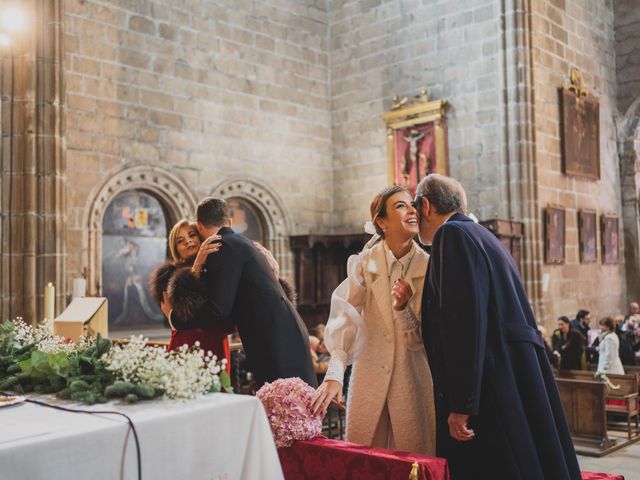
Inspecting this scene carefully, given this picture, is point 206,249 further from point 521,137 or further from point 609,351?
point 521,137

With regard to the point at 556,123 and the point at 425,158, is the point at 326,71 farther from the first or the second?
the point at 556,123

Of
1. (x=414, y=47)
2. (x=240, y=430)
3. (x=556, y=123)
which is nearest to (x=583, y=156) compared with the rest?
(x=556, y=123)

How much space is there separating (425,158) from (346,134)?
1.92 m

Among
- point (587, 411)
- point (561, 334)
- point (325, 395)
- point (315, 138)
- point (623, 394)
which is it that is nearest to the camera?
point (325, 395)

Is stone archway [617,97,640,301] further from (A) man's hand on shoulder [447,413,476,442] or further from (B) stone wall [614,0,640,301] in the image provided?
(A) man's hand on shoulder [447,413,476,442]

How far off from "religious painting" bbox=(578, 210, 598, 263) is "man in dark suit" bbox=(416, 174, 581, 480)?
10345 millimetres

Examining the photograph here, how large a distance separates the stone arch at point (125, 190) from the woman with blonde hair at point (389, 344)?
286 inches

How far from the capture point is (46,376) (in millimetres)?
2990

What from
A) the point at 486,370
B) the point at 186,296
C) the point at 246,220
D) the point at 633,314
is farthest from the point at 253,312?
the point at 633,314

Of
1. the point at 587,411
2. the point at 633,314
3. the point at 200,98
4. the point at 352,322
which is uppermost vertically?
the point at 200,98

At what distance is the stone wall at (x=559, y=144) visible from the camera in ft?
38.5

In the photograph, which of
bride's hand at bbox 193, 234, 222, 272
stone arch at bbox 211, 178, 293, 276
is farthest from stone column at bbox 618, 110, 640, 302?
bride's hand at bbox 193, 234, 222, 272

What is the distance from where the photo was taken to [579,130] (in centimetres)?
1270

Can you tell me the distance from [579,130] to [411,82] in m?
2.99
